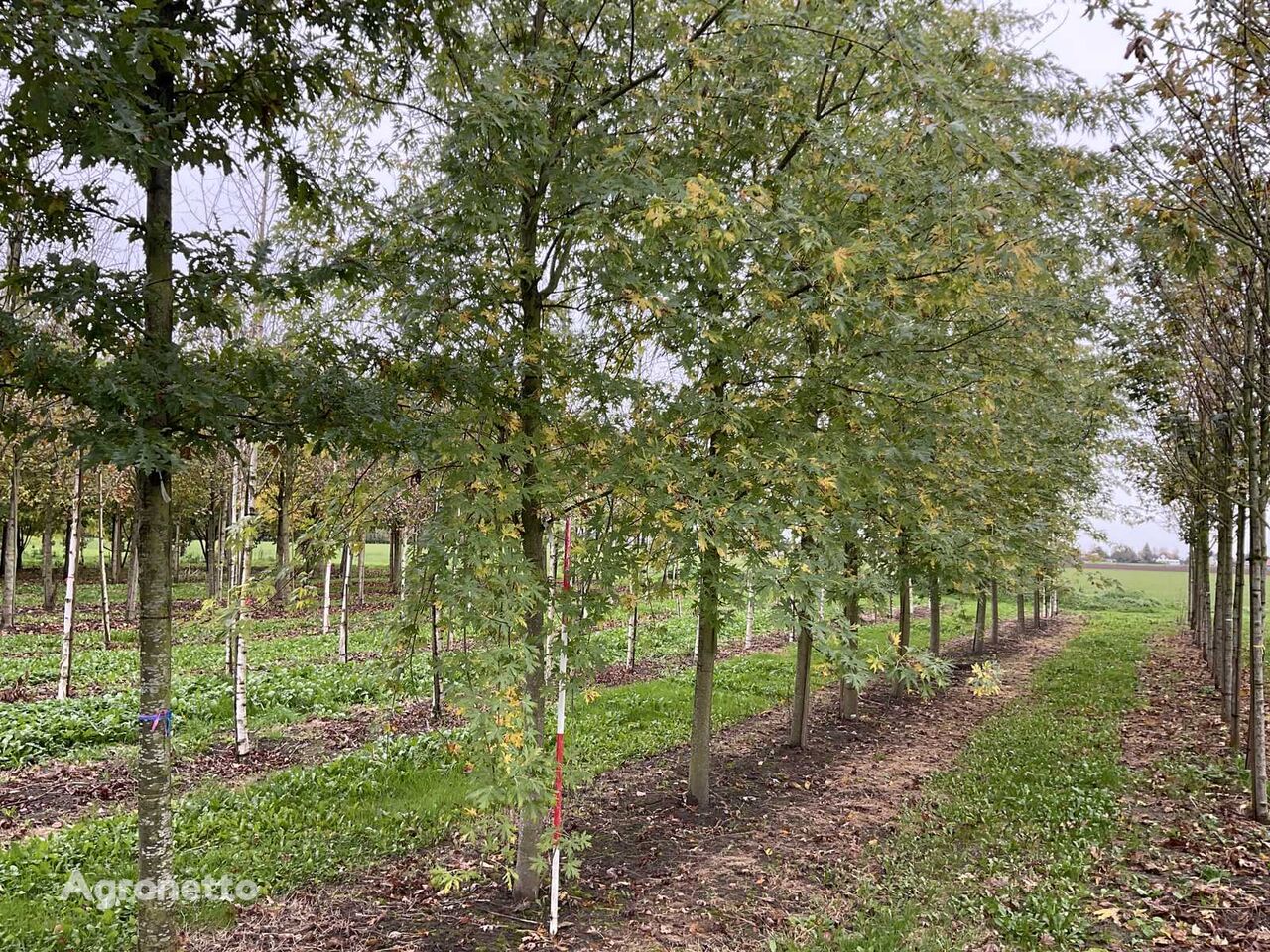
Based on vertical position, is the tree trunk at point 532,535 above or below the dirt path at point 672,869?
above

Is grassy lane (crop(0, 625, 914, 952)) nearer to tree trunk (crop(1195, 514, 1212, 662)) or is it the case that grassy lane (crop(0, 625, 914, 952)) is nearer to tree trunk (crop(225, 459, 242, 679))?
tree trunk (crop(225, 459, 242, 679))

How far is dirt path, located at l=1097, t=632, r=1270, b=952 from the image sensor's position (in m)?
4.65

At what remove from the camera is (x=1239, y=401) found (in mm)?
7188

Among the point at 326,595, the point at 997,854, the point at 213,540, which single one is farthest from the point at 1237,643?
the point at 213,540

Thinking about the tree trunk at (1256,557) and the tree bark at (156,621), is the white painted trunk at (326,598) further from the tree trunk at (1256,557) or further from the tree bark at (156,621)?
the tree trunk at (1256,557)

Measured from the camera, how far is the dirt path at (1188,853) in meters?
4.65

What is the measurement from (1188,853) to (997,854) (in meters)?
1.51

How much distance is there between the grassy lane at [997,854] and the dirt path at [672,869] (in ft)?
1.20

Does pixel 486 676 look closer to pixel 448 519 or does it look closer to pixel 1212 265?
pixel 448 519

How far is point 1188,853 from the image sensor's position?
5.79m

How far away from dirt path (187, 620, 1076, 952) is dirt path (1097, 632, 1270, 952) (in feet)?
6.37

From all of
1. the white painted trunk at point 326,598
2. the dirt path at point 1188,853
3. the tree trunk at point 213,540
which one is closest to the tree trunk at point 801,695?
the dirt path at point 1188,853

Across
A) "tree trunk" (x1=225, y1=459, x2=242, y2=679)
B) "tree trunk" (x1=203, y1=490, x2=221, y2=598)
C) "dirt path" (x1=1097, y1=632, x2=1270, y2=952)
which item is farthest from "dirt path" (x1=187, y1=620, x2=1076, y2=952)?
"tree trunk" (x1=203, y1=490, x2=221, y2=598)

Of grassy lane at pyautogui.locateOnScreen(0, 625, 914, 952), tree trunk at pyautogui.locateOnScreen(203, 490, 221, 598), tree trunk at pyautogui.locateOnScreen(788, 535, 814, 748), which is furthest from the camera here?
tree trunk at pyautogui.locateOnScreen(203, 490, 221, 598)
